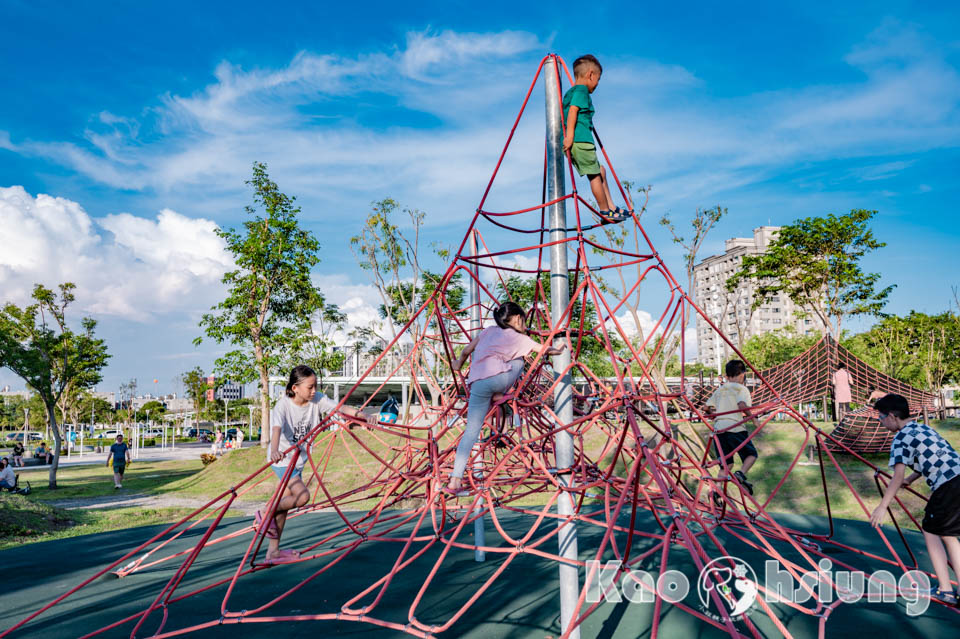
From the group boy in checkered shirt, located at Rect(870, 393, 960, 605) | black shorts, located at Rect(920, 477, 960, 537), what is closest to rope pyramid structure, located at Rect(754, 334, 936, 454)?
boy in checkered shirt, located at Rect(870, 393, 960, 605)

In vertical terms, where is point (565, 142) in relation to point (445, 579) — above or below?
above

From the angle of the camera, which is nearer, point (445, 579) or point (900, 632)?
point (900, 632)

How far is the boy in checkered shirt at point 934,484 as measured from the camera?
11.9 feet

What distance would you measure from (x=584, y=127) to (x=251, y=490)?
964cm

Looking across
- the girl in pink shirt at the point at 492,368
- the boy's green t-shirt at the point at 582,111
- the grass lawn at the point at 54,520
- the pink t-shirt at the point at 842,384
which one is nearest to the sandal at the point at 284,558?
the girl in pink shirt at the point at 492,368

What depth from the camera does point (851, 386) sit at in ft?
41.3

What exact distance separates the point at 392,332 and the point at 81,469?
12.0 metres

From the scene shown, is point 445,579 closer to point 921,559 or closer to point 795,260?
point 921,559

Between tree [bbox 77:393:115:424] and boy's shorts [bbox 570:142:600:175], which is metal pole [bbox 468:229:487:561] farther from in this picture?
tree [bbox 77:393:115:424]

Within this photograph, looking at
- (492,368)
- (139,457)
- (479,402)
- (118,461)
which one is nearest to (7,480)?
(118,461)

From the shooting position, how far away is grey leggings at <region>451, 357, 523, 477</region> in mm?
3541

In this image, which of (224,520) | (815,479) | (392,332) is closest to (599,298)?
(224,520)

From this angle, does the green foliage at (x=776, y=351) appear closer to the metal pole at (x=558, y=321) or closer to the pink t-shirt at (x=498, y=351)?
the metal pole at (x=558, y=321)

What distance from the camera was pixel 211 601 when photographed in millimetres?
4070
